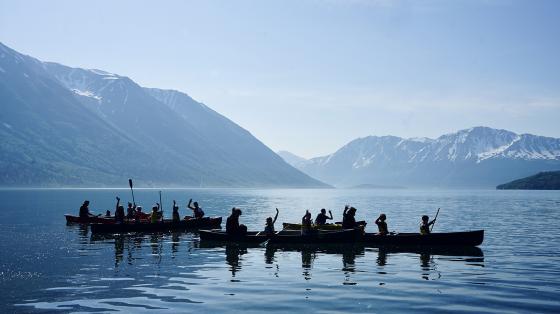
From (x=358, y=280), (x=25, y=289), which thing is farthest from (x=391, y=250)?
(x=25, y=289)

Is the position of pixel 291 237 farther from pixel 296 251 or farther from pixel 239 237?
pixel 239 237

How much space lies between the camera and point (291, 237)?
40.9m

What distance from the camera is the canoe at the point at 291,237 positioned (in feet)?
131

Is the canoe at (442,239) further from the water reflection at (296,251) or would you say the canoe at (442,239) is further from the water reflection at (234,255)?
the water reflection at (234,255)

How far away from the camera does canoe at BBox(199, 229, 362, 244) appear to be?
4003 centimetres

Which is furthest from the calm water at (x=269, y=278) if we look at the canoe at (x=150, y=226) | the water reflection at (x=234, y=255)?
the canoe at (x=150, y=226)

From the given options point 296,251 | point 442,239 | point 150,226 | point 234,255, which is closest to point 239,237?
point 296,251

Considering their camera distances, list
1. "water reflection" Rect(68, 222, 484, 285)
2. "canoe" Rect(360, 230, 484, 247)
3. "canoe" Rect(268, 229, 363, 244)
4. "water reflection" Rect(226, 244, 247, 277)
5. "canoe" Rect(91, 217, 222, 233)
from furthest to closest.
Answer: "canoe" Rect(91, 217, 222, 233), "canoe" Rect(268, 229, 363, 244), "canoe" Rect(360, 230, 484, 247), "water reflection" Rect(68, 222, 484, 285), "water reflection" Rect(226, 244, 247, 277)

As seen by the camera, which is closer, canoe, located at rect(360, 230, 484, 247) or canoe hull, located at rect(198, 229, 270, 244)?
canoe, located at rect(360, 230, 484, 247)

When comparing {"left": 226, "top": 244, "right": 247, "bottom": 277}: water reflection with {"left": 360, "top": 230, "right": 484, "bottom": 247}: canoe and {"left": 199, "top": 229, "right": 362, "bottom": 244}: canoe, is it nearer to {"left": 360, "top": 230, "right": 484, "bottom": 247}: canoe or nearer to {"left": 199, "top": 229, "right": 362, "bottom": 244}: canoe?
{"left": 199, "top": 229, "right": 362, "bottom": 244}: canoe

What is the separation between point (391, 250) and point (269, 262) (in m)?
10.1

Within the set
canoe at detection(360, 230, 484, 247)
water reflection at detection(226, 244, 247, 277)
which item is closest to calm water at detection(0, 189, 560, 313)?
water reflection at detection(226, 244, 247, 277)

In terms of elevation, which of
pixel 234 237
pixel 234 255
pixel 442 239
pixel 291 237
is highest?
pixel 442 239

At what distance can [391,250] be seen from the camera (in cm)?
3775
